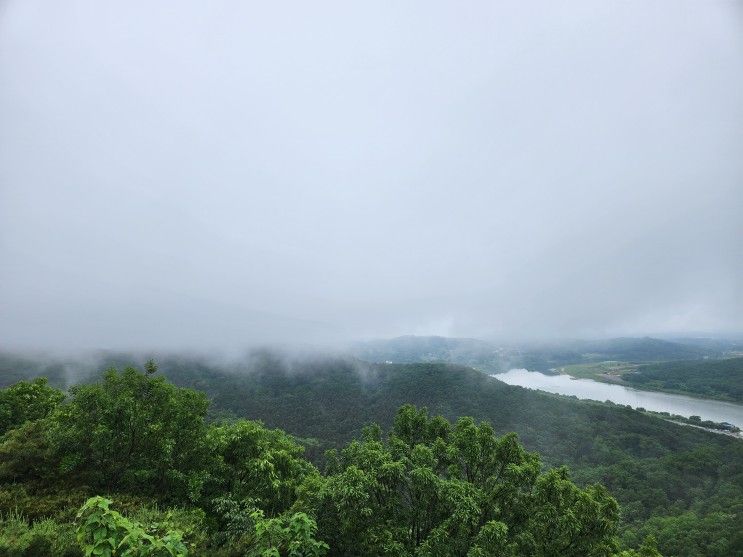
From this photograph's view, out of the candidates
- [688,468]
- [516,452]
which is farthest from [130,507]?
[688,468]

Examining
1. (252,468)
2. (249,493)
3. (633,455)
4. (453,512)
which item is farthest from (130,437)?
(633,455)

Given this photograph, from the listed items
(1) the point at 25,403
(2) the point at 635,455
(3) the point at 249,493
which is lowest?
(2) the point at 635,455

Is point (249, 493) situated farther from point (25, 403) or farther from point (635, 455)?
point (635, 455)

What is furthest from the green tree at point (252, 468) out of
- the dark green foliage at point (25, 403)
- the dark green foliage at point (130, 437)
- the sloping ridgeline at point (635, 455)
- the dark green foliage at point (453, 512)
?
the sloping ridgeline at point (635, 455)

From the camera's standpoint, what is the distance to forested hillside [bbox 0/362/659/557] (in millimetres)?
8219

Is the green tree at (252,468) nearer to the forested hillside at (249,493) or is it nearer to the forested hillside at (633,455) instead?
the forested hillside at (249,493)

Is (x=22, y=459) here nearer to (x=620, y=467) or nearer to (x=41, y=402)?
(x=41, y=402)

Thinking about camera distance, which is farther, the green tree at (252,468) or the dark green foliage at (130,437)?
the green tree at (252,468)

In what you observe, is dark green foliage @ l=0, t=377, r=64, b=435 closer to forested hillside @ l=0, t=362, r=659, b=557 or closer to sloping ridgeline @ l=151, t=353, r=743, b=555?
forested hillside @ l=0, t=362, r=659, b=557

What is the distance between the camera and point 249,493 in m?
16.8

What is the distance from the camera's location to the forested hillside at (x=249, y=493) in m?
8.22

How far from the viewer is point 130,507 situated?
37.9ft

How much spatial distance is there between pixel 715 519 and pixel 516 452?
118 meters

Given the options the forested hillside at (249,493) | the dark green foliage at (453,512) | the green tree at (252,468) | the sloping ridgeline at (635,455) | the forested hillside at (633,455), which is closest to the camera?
the forested hillside at (249,493)
